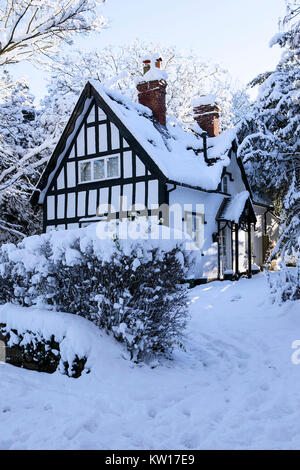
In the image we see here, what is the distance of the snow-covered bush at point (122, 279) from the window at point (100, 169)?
33.0 feet

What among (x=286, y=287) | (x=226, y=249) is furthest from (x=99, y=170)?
(x=286, y=287)

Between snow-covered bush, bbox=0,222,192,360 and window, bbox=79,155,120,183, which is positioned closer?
snow-covered bush, bbox=0,222,192,360

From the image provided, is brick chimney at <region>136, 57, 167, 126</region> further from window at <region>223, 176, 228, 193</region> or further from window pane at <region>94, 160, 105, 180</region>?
window at <region>223, 176, 228, 193</region>

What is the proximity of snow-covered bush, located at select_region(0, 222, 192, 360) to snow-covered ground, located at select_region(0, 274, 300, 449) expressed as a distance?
330mm

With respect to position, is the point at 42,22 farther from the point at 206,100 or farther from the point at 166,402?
the point at 166,402

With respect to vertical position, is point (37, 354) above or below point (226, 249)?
below

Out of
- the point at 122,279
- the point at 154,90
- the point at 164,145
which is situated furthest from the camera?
the point at 154,90

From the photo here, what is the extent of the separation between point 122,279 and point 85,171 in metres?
12.1

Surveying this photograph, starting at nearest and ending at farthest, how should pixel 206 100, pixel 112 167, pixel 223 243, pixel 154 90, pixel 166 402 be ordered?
1. pixel 166 402
2. pixel 112 167
3. pixel 154 90
4. pixel 223 243
5. pixel 206 100

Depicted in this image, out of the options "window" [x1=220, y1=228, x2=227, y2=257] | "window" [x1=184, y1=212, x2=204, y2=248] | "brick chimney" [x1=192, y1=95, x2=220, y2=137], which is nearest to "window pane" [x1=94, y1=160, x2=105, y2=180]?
"window" [x1=184, y1=212, x2=204, y2=248]

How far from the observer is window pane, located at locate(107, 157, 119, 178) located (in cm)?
1543

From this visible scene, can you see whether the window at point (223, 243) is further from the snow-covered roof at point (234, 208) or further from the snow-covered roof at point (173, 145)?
the snow-covered roof at point (173, 145)

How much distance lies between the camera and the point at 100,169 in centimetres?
1599

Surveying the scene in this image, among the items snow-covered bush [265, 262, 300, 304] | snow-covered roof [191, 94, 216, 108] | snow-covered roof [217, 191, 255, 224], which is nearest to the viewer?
snow-covered bush [265, 262, 300, 304]
